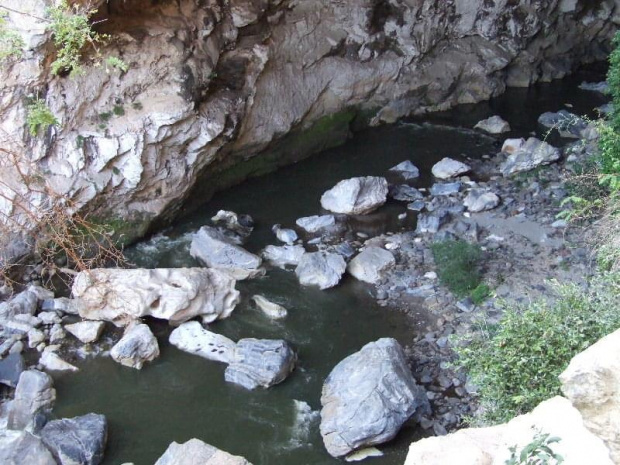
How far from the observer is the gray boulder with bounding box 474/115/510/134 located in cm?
1520

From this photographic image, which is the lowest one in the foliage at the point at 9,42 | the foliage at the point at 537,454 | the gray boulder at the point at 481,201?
the gray boulder at the point at 481,201

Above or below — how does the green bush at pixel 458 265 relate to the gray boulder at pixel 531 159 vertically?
below

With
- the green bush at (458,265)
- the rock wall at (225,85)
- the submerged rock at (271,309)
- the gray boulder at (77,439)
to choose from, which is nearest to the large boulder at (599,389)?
the rock wall at (225,85)

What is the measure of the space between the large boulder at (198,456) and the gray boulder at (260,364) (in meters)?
1.64

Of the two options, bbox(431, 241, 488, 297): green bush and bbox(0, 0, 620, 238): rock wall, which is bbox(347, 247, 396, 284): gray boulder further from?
bbox(0, 0, 620, 238): rock wall

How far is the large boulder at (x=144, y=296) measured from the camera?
8680 mm

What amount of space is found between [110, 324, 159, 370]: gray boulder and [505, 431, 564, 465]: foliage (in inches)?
214

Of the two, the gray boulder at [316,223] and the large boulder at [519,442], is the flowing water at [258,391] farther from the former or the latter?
the large boulder at [519,442]

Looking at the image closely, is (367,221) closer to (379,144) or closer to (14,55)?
(379,144)

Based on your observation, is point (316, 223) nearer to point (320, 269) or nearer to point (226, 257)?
point (320, 269)

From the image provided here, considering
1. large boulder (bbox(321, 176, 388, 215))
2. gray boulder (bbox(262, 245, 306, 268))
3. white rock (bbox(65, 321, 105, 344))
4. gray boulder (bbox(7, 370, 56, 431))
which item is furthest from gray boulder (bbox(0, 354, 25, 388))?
large boulder (bbox(321, 176, 388, 215))

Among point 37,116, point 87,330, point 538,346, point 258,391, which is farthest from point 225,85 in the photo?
point 538,346

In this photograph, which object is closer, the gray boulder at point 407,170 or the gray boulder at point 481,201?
the gray boulder at point 481,201

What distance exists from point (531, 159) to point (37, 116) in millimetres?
9136
